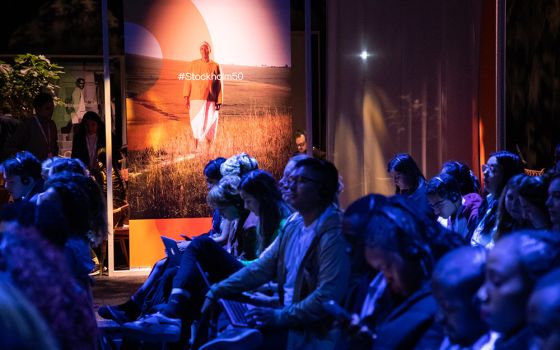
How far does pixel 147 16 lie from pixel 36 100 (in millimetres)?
1362

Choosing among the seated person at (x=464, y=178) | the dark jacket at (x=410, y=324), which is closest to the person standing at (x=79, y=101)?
the seated person at (x=464, y=178)

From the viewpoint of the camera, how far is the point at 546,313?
140 centimetres

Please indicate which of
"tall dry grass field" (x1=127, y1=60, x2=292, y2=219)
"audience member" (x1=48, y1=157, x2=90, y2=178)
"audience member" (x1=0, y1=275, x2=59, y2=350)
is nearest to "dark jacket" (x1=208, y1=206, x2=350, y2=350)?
"audience member" (x1=48, y1=157, x2=90, y2=178)

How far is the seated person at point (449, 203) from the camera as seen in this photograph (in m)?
5.29

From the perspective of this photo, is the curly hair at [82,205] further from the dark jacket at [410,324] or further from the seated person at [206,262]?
the dark jacket at [410,324]

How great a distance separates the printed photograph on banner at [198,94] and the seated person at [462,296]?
6.69 m

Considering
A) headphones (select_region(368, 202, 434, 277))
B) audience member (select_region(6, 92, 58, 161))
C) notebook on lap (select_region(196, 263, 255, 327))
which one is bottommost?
notebook on lap (select_region(196, 263, 255, 327))

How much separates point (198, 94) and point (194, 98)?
0.05 m

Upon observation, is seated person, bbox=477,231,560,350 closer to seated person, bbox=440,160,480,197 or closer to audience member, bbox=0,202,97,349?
audience member, bbox=0,202,97,349

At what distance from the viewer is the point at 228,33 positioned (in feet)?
28.5

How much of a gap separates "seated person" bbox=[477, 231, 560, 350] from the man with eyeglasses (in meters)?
1.51

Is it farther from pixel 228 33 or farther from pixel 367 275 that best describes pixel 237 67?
pixel 367 275

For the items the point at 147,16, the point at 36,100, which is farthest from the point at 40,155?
the point at 147,16

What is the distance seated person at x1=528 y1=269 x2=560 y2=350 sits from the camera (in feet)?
4.54
